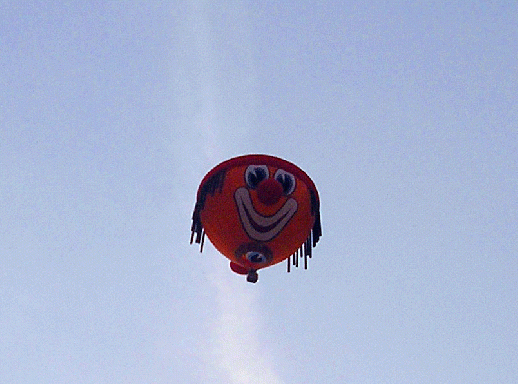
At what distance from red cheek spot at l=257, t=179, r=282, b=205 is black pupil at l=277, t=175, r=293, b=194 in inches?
9.6

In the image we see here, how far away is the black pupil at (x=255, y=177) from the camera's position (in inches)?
639

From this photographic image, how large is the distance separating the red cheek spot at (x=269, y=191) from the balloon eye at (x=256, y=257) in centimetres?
95

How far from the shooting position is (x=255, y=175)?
16.2 m

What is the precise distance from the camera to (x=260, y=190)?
52.5 ft

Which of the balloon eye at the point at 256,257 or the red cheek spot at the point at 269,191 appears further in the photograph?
the balloon eye at the point at 256,257

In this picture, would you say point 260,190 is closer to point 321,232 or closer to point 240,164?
point 240,164

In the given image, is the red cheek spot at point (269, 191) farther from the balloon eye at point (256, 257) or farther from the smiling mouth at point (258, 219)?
the balloon eye at point (256, 257)

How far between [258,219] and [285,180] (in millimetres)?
822

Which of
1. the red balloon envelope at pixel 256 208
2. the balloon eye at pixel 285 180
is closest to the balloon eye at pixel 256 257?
the red balloon envelope at pixel 256 208

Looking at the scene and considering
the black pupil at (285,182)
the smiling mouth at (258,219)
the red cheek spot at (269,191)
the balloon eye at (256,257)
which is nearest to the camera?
the red cheek spot at (269,191)

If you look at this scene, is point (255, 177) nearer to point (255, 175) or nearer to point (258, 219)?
point (255, 175)

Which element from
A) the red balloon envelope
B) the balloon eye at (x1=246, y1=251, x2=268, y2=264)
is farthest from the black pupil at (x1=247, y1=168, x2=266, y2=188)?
the balloon eye at (x1=246, y1=251, x2=268, y2=264)

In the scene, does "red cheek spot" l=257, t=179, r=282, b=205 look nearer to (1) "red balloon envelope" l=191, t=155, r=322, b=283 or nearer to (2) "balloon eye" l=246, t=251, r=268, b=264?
(1) "red balloon envelope" l=191, t=155, r=322, b=283

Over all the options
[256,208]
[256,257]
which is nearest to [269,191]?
[256,208]
